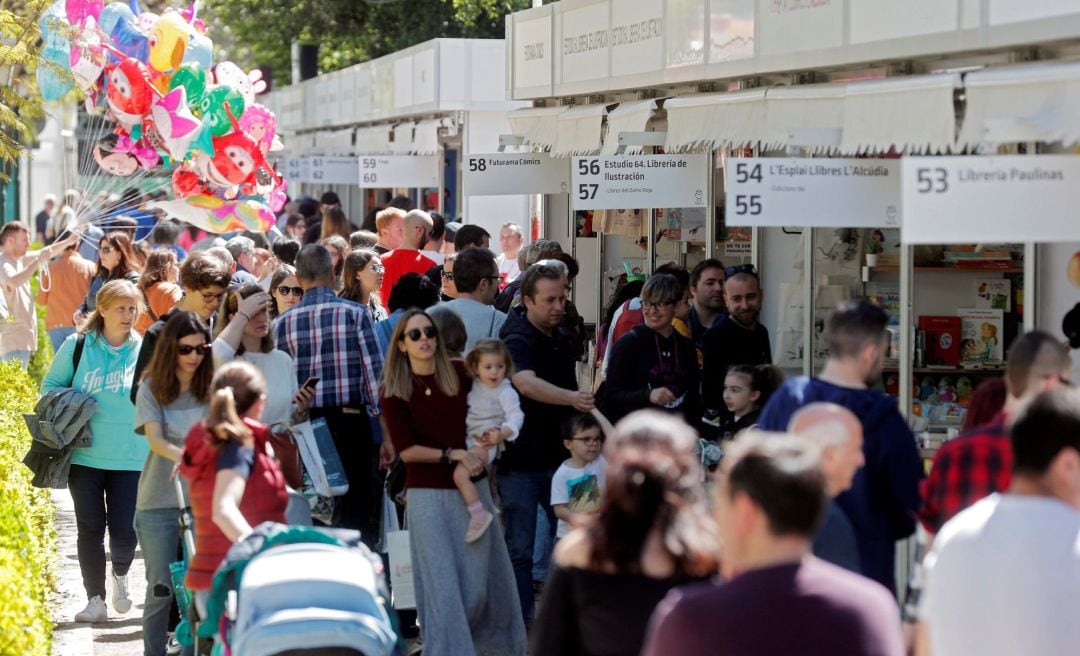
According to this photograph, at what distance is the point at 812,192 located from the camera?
24.5 feet

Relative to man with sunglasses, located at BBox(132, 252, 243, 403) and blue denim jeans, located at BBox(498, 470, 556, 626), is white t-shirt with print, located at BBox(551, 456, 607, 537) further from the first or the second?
man with sunglasses, located at BBox(132, 252, 243, 403)

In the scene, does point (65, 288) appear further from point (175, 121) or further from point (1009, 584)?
point (1009, 584)

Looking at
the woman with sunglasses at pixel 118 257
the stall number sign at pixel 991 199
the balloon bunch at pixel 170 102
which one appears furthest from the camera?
the balloon bunch at pixel 170 102

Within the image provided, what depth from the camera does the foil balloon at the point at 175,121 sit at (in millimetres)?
14430

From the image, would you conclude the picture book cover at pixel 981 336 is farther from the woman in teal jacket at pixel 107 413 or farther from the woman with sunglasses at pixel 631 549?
the woman with sunglasses at pixel 631 549

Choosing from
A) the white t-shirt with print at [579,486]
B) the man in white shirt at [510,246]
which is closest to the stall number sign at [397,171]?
the man in white shirt at [510,246]

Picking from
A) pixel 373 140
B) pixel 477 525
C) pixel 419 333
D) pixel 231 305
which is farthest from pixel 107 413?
pixel 373 140

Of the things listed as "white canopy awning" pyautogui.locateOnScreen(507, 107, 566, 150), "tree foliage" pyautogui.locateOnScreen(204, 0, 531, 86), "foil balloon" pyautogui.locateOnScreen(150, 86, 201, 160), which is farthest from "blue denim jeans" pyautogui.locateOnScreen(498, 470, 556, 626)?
"tree foliage" pyautogui.locateOnScreen(204, 0, 531, 86)

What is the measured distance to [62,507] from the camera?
1369 cm

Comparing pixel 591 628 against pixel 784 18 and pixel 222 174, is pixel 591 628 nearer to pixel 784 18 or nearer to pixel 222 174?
pixel 784 18

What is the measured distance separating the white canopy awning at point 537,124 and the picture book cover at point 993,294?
4.49 meters

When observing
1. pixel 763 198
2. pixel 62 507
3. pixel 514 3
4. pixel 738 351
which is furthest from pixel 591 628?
pixel 514 3

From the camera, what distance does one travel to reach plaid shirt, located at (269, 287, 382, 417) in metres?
8.57

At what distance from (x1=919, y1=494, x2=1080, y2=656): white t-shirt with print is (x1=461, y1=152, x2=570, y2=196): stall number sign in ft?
31.0
